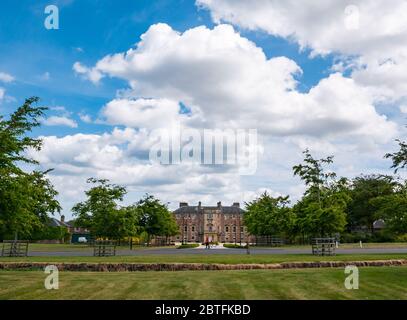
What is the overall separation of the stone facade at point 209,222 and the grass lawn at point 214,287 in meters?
126

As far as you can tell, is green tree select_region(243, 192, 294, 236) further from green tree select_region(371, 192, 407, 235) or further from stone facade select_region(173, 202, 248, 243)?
stone facade select_region(173, 202, 248, 243)

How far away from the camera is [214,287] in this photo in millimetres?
15344

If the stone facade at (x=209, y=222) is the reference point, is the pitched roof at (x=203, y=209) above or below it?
above

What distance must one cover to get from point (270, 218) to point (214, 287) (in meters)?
51.8

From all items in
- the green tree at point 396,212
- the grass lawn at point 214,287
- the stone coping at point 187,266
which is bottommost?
the stone coping at point 187,266

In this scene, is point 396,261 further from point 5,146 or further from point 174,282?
point 5,146

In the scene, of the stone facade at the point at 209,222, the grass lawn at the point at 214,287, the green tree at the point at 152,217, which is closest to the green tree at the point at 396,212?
the grass lawn at the point at 214,287

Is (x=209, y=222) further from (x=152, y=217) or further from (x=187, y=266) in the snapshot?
(x=187, y=266)

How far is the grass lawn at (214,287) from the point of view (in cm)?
1407

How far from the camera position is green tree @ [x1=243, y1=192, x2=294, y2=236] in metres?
63.0

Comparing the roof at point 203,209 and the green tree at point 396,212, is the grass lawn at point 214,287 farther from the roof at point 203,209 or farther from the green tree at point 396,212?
the roof at point 203,209

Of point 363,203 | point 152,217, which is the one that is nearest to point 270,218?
point 152,217

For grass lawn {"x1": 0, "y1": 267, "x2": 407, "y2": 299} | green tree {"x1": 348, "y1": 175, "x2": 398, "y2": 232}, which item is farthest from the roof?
grass lawn {"x1": 0, "y1": 267, "x2": 407, "y2": 299}

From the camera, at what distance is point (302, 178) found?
4106 cm
